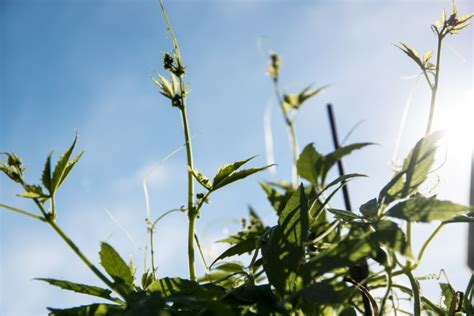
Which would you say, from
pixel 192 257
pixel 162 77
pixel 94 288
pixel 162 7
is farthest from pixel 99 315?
pixel 162 7

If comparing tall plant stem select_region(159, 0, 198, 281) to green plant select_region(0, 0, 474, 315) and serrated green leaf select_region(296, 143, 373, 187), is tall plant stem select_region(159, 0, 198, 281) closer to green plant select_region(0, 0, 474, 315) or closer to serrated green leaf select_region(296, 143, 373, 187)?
green plant select_region(0, 0, 474, 315)

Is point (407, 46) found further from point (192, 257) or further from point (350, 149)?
point (192, 257)

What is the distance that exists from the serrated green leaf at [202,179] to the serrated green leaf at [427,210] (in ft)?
0.73

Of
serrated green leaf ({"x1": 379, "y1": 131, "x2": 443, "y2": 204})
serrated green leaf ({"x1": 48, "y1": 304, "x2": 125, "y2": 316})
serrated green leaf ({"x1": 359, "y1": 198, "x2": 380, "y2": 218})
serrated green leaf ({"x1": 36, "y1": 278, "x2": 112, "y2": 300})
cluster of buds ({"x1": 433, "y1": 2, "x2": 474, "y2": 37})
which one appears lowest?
serrated green leaf ({"x1": 48, "y1": 304, "x2": 125, "y2": 316})

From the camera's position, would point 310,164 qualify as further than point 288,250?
Yes

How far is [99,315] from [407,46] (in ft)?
1.38

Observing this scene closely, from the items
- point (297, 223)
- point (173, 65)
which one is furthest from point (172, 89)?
point (297, 223)

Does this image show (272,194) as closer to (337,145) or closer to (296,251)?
(337,145)

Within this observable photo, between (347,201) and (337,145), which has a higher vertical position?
(337,145)

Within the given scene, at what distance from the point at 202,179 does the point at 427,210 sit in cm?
25

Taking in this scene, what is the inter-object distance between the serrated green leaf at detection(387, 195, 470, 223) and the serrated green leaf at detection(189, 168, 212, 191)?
222mm

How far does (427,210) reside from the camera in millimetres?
427

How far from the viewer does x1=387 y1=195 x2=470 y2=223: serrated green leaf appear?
0.42m

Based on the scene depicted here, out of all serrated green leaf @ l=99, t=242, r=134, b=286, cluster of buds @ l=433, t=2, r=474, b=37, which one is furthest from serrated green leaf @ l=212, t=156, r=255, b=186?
cluster of buds @ l=433, t=2, r=474, b=37
